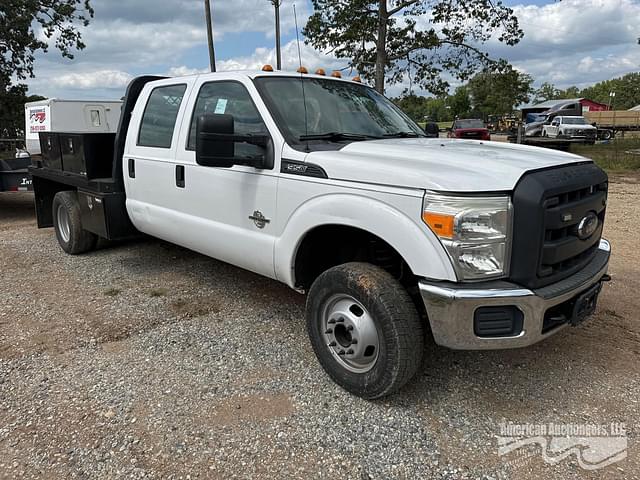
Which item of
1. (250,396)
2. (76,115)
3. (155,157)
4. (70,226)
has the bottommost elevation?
(250,396)

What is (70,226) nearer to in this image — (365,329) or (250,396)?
(250,396)

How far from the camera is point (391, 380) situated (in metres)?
2.80

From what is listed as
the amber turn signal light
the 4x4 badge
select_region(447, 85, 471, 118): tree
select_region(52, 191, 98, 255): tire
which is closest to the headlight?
the amber turn signal light

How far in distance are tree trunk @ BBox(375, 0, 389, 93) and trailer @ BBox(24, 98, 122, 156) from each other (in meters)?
8.93

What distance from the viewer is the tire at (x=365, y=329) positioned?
2.74 metres

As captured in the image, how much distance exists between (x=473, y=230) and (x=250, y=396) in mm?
1640

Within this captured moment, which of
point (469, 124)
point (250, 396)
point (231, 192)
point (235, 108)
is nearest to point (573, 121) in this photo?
point (469, 124)

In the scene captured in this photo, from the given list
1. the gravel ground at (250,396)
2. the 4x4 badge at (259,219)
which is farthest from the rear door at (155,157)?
→ the 4x4 badge at (259,219)

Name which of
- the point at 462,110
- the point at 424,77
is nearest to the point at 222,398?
the point at 424,77

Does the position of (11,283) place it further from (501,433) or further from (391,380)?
(501,433)

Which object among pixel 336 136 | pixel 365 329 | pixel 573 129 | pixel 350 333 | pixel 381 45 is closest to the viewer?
pixel 365 329

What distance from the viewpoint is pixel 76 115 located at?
1038 centimetres

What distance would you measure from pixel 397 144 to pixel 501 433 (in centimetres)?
187

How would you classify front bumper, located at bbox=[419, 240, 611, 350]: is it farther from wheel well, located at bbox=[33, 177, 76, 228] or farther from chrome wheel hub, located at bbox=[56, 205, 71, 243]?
wheel well, located at bbox=[33, 177, 76, 228]
